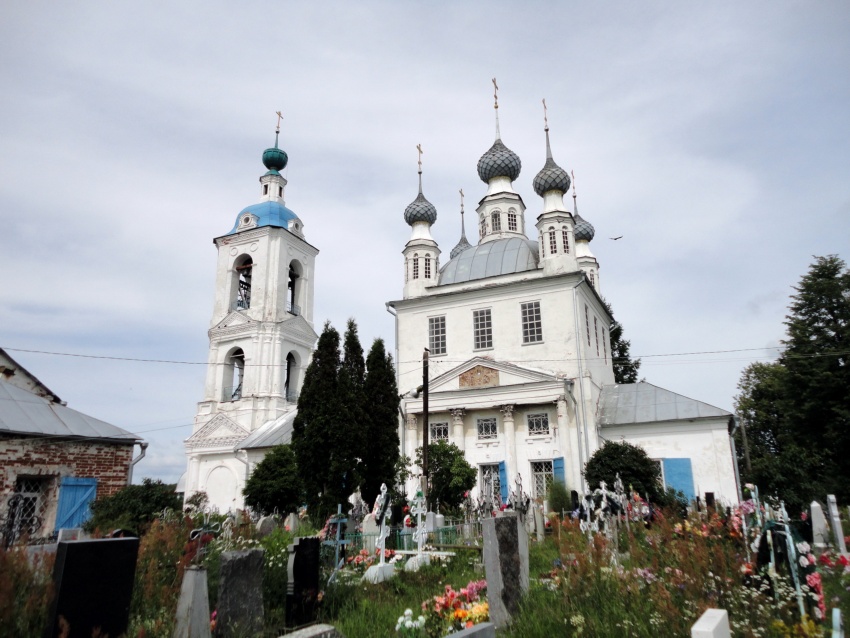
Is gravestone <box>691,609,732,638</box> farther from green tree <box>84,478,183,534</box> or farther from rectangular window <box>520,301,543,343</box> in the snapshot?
rectangular window <box>520,301,543,343</box>

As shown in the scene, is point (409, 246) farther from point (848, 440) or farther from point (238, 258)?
point (848, 440)

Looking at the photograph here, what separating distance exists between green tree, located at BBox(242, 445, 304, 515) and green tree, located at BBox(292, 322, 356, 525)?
4.59 meters

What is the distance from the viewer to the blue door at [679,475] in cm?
2039

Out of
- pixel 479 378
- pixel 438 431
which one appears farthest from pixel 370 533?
pixel 438 431

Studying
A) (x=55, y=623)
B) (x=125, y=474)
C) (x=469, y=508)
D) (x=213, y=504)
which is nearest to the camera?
(x=55, y=623)

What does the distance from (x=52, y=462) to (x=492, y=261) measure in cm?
1854

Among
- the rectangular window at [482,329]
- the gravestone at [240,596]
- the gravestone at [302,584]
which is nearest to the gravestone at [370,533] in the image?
the gravestone at [302,584]

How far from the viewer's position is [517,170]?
98.5 ft

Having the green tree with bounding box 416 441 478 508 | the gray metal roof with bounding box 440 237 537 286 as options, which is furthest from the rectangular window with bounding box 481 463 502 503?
the gray metal roof with bounding box 440 237 537 286

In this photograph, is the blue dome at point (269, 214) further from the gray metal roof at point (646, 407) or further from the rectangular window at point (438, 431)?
the gray metal roof at point (646, 407)

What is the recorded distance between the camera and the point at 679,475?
20.7 metres

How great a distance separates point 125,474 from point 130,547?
8.99 m

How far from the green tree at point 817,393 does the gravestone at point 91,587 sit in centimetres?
2010

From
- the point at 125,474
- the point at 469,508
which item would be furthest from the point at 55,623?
the point at 469,508
